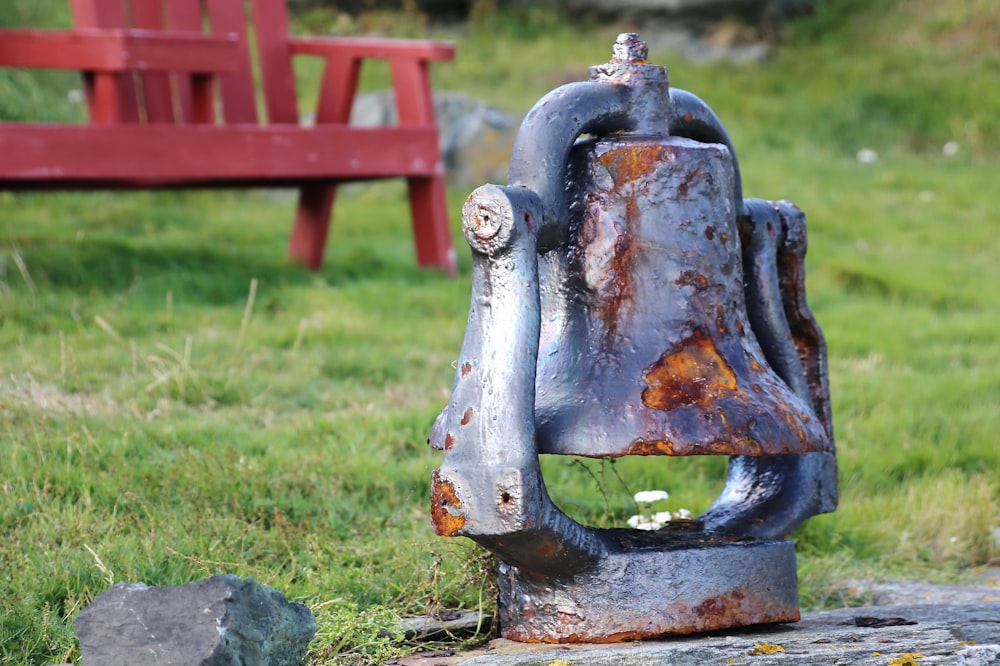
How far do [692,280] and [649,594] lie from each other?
524 millimetres

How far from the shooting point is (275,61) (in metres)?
6.17

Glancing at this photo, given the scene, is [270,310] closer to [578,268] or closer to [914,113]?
[578,268]

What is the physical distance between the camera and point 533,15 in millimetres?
12477

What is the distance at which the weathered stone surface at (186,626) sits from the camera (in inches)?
69.2

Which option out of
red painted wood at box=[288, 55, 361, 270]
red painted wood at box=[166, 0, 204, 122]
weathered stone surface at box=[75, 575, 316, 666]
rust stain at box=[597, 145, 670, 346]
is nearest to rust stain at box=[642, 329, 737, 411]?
rust stain at box=[597, 145, 670, 346]

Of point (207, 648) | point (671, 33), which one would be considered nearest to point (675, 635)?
point (207, 648)

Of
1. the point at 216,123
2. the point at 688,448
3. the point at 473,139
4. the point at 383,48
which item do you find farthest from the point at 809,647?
the point at 473,139

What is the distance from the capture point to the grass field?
8.12 ft

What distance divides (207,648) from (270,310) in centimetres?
341

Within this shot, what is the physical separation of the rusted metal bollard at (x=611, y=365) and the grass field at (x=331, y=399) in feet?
1.20

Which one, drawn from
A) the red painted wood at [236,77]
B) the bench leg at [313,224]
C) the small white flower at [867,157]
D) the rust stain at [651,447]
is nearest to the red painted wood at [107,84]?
the red painted wood at [236,77]

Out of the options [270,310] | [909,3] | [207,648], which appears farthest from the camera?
[909,3]

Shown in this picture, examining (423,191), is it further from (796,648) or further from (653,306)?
(796,648)

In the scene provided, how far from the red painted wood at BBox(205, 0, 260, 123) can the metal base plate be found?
4.13 metres
